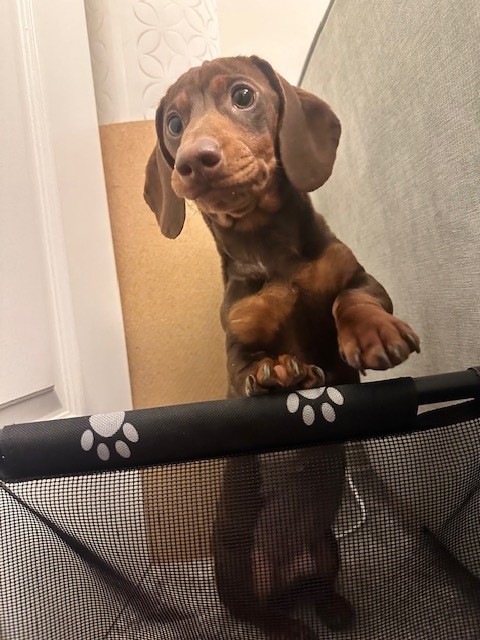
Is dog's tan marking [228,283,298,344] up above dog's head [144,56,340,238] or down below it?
below

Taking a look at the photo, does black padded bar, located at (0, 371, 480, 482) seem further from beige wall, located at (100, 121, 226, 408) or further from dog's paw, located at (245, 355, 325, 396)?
beige wall, located at (100, 121, 226, 408)

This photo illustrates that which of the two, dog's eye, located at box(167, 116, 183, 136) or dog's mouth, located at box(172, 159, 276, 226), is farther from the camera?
dog's eye, located at box(167, 116, 183, 136)

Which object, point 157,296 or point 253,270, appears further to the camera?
point 157,296

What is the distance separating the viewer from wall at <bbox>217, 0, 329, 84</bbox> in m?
1.21

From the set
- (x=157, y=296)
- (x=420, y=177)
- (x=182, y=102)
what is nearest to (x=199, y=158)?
(x=182, y=102)

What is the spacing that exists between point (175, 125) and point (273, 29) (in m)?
0.73

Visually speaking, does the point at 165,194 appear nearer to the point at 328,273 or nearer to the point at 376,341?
the point at 328,273

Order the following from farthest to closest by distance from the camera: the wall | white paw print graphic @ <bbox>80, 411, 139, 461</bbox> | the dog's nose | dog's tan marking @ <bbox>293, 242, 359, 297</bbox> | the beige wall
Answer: the wall < the beige wall < dog's tan marking @ <bbox>293, 242, 359, 297</bbox> < the dog's nose < white paw print graphic @ <bbox>80, 411, 139, 461</bbox>

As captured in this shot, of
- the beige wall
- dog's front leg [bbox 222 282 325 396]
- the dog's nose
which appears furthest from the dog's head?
the beige wall

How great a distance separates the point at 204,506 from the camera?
0.46 meters

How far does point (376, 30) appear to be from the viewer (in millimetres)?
815

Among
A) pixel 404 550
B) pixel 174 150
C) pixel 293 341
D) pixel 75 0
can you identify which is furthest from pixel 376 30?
pixel 404 550

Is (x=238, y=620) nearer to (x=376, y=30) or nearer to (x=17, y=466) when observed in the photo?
(x=17, y=466)

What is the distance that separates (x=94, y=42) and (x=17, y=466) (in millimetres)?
976
